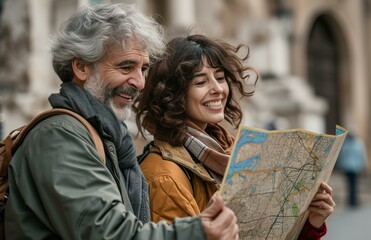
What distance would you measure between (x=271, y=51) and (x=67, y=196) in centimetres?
1497

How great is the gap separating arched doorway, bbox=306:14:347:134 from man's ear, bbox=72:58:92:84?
18.4 meters

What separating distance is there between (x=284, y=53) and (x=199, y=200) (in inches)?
585

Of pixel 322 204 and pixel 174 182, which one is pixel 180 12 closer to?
pixel 322 204

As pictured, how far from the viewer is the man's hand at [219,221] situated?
2.44m

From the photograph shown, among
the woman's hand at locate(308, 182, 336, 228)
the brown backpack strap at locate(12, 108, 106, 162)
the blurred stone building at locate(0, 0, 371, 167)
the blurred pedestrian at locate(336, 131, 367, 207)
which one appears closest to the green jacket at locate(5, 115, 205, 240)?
the brown backpack strap at locate(12, 108, 106, 162)

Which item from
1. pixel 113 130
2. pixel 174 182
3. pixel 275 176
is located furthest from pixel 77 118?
pixel 275 176

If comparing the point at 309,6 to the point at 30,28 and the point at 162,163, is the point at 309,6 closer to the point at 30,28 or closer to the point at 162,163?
the point at 30,28

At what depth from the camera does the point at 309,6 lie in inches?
790

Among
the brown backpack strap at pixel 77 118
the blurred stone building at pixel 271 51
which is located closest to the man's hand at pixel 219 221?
the brown backpack strap at pixel 77 118

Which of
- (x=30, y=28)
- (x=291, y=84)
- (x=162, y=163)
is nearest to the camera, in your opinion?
(x=162, y=163)

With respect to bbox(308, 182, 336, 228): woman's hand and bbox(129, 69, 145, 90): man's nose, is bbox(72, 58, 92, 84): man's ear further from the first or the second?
bbox(308, 182, 336, 228): woman's hand

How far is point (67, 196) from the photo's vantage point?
2418 mm

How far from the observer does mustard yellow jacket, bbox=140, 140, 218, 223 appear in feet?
9.78

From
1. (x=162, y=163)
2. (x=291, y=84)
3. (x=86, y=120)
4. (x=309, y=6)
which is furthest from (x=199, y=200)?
(x=309, y=6)
